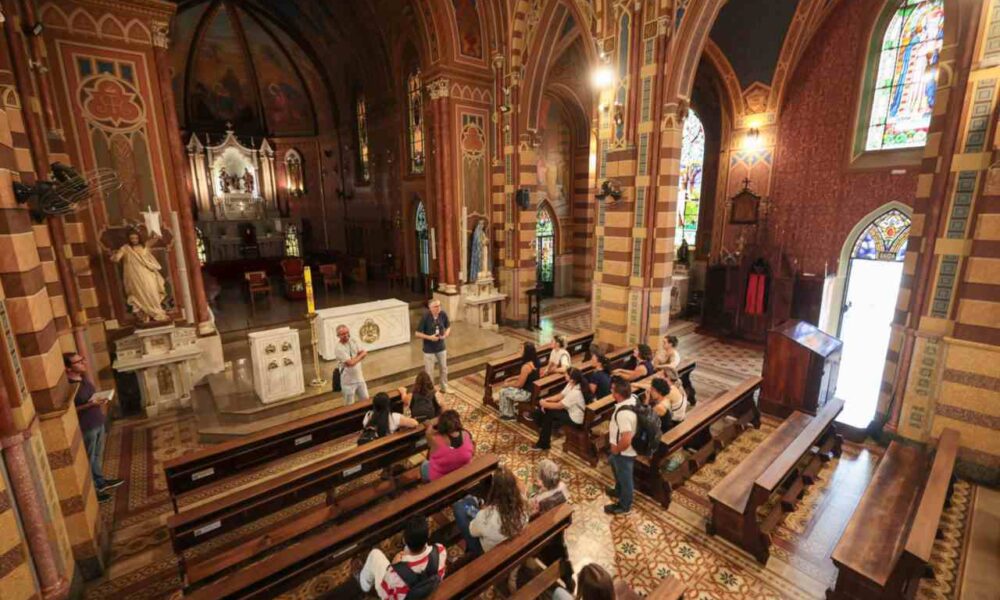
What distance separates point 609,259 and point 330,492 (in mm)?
6182

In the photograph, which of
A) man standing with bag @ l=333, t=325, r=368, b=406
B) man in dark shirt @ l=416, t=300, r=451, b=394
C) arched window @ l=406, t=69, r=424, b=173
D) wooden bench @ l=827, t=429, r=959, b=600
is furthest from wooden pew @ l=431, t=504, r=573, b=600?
arched window @ l=406, t=69, r=424, b=173

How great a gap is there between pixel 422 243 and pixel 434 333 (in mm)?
7168

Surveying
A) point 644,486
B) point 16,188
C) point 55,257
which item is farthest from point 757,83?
point 55,257

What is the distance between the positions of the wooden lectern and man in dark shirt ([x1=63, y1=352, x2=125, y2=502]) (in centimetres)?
877

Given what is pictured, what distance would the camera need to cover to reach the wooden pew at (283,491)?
3633 mm

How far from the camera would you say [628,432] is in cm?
418

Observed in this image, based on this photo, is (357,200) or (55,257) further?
(357,200)

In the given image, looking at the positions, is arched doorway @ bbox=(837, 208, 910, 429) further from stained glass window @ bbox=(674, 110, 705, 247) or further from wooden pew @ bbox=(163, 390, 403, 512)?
wooden pew @ bbox=(163, 390, 403, 512)

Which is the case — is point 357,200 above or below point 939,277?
above

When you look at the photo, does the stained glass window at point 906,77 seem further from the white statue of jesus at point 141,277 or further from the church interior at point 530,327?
the white statue of jesus at point 141,277

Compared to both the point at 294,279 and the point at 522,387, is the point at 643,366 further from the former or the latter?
the point at 294,279

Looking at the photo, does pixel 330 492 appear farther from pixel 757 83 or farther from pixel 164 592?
pixel 757 83

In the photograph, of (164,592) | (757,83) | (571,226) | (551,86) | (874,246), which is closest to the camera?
(164,592)

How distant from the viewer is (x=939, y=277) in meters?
5.20
